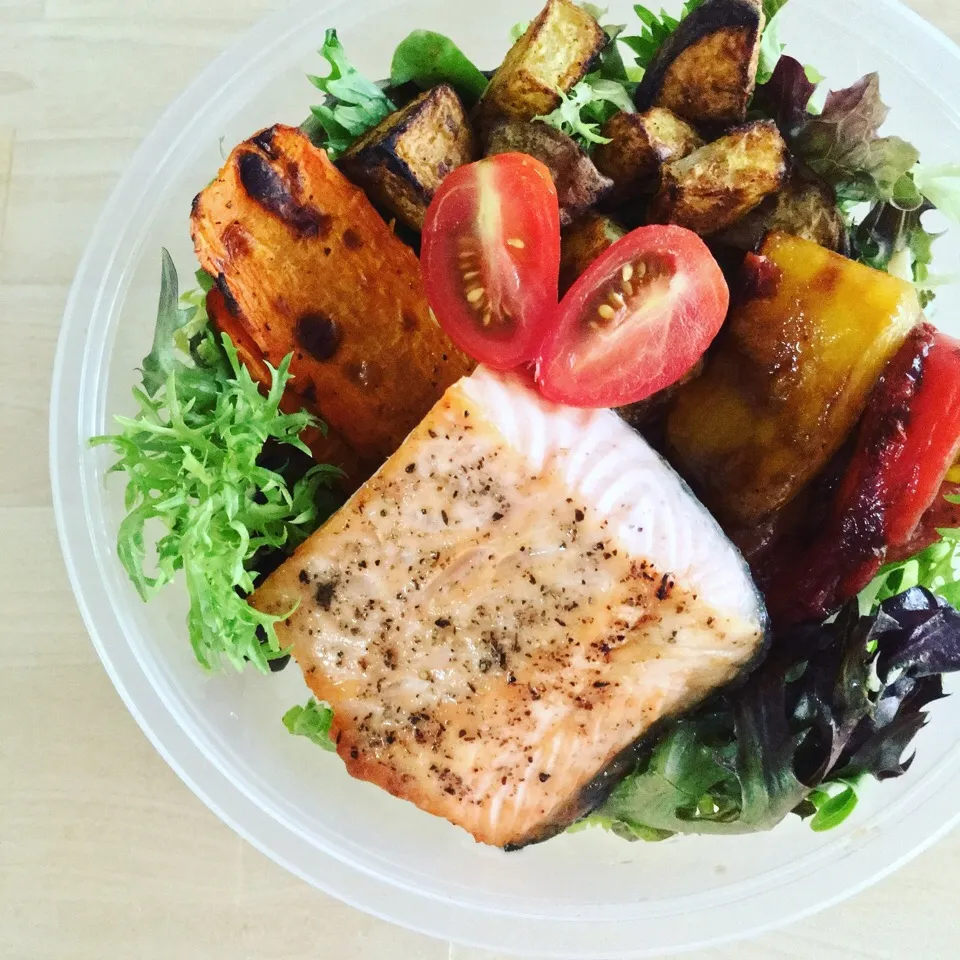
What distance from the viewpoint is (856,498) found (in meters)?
1.39

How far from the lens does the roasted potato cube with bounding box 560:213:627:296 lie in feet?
4.66

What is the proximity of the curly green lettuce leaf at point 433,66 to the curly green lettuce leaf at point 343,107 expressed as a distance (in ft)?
0.18

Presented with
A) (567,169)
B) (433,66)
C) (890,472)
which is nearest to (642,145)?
(567,169)

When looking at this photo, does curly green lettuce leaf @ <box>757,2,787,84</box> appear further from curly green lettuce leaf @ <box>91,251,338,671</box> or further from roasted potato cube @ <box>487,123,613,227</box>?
curly green lettuce leaf @ <box>91,251,338,671</box>

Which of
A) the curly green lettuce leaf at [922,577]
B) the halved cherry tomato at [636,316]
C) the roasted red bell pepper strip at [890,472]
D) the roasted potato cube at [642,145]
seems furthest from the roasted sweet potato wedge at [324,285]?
the curly green lettuce leaf at [922,577]

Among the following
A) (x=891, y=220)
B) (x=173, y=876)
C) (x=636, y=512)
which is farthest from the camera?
(x=173, y=876)

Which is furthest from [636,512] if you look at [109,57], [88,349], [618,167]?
[109,57]

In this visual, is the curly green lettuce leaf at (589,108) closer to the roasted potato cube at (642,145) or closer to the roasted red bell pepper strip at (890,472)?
the roasted potato cube at (642,145)

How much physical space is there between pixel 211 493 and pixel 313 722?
0.48m

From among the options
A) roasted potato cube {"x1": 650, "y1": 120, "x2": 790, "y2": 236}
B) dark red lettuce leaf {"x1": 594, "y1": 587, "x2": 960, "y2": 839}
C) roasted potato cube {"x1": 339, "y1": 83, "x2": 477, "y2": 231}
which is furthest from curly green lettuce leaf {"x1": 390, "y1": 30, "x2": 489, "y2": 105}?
dark red lettuce leaf {"x1": 594, "y1": 587, "x2": 960, "y2": 839}

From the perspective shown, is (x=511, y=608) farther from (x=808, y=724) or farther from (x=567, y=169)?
(x=567, y=169)

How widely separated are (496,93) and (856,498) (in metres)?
0.85

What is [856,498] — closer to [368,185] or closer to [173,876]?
[368,185]

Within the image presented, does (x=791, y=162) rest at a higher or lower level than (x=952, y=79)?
lower
